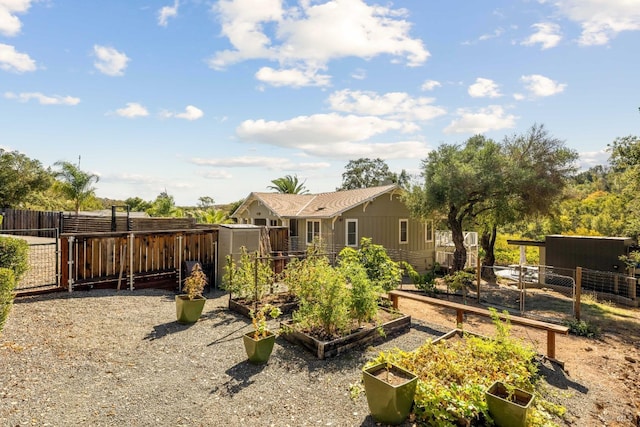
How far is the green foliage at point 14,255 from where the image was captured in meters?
6.18

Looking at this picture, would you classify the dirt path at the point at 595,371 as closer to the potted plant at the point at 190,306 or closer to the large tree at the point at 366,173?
the potted plant at the point at 190,306

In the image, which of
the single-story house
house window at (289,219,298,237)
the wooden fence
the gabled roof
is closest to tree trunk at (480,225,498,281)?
the single-story house

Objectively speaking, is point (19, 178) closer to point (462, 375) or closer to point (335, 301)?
point (335, 301)

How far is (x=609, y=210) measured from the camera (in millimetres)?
21734

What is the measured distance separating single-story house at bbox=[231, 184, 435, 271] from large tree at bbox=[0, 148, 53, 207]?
1800 centimetres

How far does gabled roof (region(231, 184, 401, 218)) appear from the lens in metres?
16.3

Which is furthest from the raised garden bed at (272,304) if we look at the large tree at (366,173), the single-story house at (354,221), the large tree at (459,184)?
the large tree at (366,173)

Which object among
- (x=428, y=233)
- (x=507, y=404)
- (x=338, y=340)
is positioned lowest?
(x=338, y=340)

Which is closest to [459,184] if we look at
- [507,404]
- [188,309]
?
[507,404]

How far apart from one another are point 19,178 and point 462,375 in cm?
3166

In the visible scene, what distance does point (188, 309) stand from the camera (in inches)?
262

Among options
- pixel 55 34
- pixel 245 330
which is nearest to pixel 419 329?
pixel 245 330

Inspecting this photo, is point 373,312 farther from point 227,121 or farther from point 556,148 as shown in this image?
point 556,148

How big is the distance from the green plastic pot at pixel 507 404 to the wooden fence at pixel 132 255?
8.94 m
